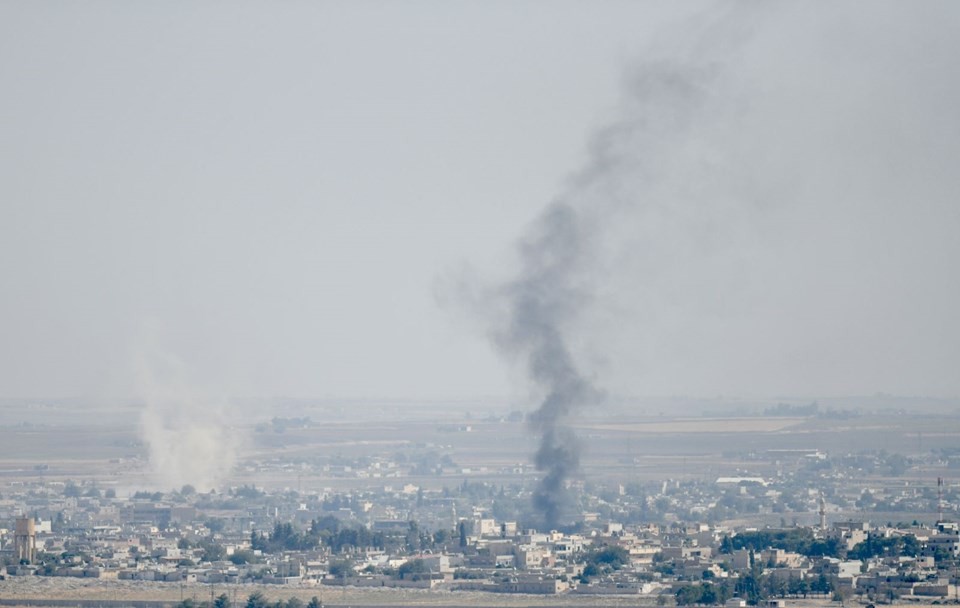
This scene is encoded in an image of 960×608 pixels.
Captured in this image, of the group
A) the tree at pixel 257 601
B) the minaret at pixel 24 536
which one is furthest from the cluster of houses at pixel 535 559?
the tree at pixel 257 601

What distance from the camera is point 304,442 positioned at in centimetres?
18912

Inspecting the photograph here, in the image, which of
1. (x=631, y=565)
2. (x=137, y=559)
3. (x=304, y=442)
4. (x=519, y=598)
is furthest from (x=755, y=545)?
(x=304, y=442)

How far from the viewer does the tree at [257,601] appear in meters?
67.9

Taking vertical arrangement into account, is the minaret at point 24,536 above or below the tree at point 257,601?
above

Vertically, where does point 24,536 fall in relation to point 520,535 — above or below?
above

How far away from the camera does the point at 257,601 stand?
68625 mm

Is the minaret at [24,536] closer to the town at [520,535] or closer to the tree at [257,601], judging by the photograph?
the town at [520,535]

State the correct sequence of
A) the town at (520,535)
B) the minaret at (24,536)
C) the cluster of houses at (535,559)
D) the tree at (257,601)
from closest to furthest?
the tree at (257,601) < the cluster of houses at (535,559) < the town at (520,535) < the minaret at (24,536)

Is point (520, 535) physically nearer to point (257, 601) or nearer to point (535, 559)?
point (535, 559)

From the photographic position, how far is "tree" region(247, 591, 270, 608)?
67875 mm

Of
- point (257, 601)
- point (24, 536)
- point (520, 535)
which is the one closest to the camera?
point (257, 601)

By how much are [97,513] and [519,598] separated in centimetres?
4596

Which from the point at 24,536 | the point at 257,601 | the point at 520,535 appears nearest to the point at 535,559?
the point at 520,535

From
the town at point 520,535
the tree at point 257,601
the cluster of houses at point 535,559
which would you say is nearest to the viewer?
the tree at point 257,601
